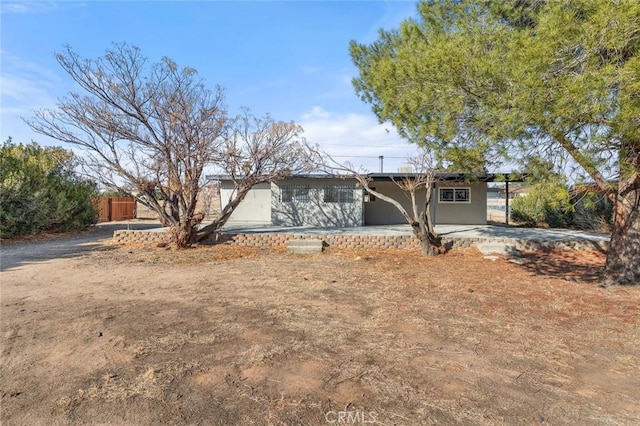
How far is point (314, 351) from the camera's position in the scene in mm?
3514

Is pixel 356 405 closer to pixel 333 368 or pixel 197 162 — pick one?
pixel 333 368

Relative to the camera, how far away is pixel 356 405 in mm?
2578

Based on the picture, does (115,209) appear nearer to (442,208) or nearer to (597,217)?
(442,208)

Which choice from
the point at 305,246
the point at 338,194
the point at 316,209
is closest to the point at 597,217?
the point at 338,194

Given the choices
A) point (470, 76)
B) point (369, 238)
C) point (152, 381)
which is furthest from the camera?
point (369, 238)

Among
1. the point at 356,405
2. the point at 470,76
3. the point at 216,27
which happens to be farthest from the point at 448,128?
the point at 216,27

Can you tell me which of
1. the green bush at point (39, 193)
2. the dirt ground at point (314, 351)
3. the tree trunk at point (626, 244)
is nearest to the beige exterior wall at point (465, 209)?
the tree trunk at point (626, 244)

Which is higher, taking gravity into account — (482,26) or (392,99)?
(482,26)

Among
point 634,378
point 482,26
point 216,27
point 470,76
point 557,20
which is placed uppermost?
point 216,27

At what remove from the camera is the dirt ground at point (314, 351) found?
2518mm

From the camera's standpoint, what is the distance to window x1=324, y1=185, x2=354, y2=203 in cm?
1570

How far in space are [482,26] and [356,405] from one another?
5.73 metres

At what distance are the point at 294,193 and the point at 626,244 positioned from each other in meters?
11.6

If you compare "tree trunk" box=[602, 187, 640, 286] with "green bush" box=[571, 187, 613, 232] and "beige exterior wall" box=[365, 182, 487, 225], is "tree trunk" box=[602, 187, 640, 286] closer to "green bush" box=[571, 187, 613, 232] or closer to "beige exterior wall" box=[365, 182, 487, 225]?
"green bush" box=[571, 187, 613, 232]
